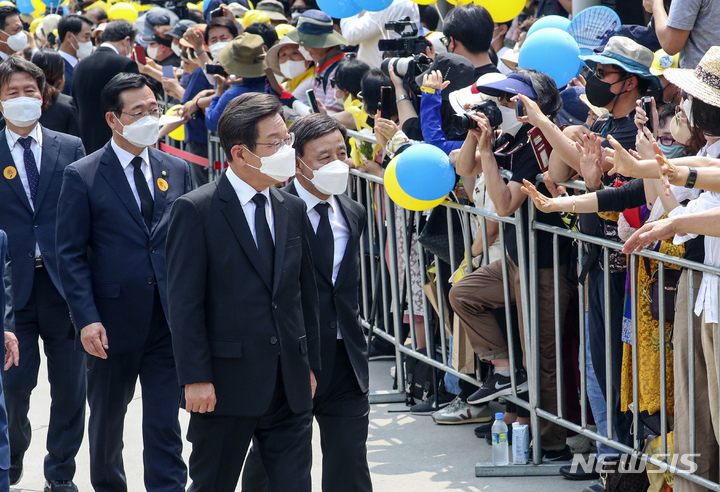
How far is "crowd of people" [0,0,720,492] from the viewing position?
11.9ft

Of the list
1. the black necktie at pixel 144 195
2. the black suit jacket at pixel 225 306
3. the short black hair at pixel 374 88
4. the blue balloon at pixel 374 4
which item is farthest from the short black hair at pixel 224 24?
the black suit jacket at pixel 225 306

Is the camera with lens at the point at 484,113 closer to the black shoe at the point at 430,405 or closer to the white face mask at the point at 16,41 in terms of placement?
the black shoe at the point at 430,405

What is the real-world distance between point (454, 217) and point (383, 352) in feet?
6.03

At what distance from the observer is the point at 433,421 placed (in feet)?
19.1

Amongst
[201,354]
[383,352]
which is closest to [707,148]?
[201,354]

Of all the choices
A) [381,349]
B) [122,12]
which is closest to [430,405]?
[381,349]

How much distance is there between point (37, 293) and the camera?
16.5 feet

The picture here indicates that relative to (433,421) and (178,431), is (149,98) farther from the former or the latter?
(433,421)

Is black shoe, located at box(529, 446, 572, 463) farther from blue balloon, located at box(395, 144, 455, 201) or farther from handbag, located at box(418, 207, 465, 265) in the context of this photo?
blue balloon, located at box(395, 144, 455, 201)

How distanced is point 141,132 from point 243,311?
4.59ft

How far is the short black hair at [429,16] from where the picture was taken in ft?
28.6

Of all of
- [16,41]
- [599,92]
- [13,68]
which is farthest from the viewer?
[16,41]

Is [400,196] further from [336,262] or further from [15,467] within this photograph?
[15,467]

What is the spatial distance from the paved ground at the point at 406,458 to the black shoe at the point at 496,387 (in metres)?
0.32
